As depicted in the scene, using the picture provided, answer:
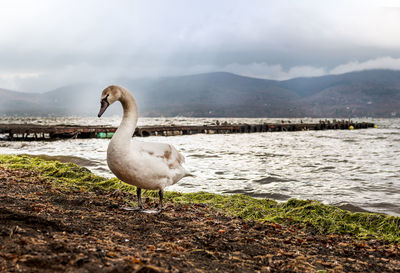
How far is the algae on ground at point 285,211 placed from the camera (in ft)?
21.4

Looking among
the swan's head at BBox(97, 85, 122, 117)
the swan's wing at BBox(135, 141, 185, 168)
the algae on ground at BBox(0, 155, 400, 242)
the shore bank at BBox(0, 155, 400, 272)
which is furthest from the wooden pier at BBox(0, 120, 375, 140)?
the swan's head at BBox(97, 85, 122, 117)

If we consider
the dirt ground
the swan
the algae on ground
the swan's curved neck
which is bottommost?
the algae on ground

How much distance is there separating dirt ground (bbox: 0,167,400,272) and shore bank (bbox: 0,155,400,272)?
13mm

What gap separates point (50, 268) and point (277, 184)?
10.2 m

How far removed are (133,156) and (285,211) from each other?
4.14 metres

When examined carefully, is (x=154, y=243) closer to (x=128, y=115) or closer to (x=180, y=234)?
(x=180, y=234)

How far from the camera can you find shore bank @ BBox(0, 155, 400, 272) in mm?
3354

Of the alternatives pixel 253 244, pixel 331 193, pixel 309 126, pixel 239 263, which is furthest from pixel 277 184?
pixel 309 126

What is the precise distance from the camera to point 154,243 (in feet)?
14.6

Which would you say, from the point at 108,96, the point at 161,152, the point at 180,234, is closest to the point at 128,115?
the point at 108,96

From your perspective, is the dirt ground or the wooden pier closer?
the dirt ground

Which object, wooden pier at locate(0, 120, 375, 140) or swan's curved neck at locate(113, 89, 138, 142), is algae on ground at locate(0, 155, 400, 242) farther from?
wooden pier at locate(0, 120, 375, 140)

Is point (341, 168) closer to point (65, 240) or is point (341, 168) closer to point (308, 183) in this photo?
point (308, 183)

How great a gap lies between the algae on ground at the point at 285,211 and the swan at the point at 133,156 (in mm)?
2099
